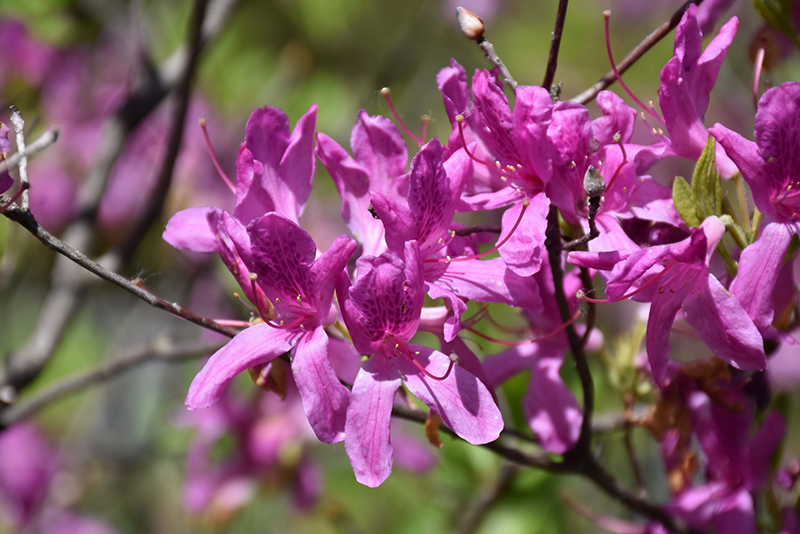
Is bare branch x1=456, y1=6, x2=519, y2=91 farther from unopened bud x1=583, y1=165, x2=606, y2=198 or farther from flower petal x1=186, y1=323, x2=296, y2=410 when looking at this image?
flower petal x1=186, y1=323, x2=296, y2=410

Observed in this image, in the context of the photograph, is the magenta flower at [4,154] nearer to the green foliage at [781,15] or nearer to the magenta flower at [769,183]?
the magenta flower at [769,183]

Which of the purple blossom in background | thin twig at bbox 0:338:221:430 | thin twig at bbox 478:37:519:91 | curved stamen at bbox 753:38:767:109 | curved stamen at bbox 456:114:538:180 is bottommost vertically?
the purple blossom in background

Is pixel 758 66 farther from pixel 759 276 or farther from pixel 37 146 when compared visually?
pixel 37 146

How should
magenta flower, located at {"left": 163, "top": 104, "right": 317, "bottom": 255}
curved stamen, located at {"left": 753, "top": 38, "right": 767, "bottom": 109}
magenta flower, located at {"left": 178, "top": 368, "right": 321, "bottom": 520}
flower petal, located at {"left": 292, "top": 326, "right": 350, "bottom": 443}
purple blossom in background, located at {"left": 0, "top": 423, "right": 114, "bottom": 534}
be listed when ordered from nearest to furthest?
flower petal, located at {"left": 292, "top": 326, "right": 350, "bottom": 443} → magenta flower, located at {"left": 163, "top": 104, "right": 317, "bottom": 255} → curved stamen, located at {"left": 753, "top": 38, "right": 767, "bottom": 109} → magenta flower, located at {"left": 178, "top": 368, "right": 321, "bottom": 520} → purple blossom in background, located at {"left": 0, "top": 423, "right": 114, "bottom": 534}

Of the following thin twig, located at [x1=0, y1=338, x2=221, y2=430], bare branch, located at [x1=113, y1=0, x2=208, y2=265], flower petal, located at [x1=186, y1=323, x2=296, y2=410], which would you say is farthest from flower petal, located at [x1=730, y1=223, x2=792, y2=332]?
bare branch, located at [x1=113, y1=0, x2=208, y2=265]

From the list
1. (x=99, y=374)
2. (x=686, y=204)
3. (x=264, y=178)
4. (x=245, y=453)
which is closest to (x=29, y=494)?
(x=245, y=453)

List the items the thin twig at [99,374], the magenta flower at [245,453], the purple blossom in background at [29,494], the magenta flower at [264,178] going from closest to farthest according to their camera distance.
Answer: the magenta flower at [264,178], the thin twig at [99,374], the magenta flower at [245,453], the purple blossom in background at [29,494]

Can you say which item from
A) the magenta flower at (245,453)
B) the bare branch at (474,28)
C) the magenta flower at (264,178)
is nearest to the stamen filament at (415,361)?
the magenta flower at (264,178)

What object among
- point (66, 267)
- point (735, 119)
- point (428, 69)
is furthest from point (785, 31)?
point (428, 69)
